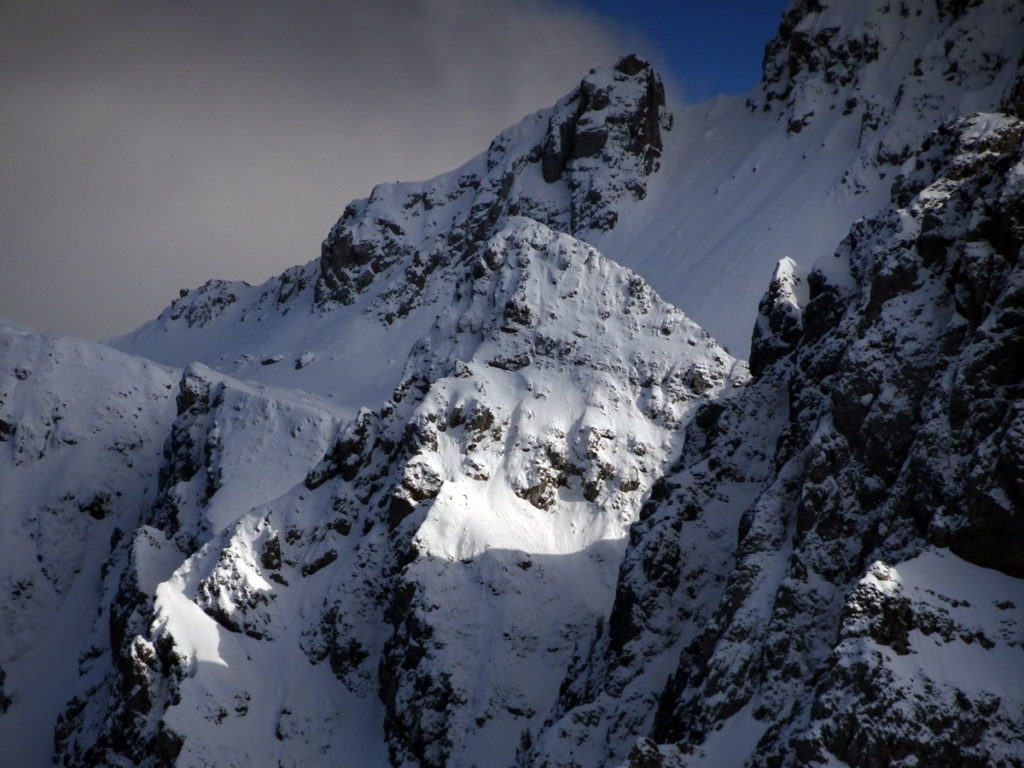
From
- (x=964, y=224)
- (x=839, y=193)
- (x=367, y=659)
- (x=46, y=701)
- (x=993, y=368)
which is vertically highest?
(x=839, y=193)

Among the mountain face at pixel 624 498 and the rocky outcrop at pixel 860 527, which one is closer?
the rocky outcrop at pixel 860 527

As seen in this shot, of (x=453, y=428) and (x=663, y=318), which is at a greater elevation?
(x=663, y=318)

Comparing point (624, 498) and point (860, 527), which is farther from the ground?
point (624, 498)

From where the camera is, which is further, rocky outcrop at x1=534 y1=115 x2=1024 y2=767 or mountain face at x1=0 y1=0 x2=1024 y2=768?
mountain face at x1=0 y1=0 x2=1024 y2=768

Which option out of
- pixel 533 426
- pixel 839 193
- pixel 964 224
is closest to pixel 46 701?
pixel 533 426

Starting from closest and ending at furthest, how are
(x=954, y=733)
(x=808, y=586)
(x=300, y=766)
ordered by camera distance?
(x=954, y=733) < (x=808, y=586) < (x=300, y=766)

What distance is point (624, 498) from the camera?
122m

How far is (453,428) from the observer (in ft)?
396

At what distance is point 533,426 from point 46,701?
230 feet

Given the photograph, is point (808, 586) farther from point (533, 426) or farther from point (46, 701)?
point (46, 701)

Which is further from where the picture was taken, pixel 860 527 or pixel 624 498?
pixel 624 498

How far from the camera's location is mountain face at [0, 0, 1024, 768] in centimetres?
6341

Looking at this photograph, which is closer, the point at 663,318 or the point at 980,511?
the point at 980,511

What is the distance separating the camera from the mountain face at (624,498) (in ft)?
208
